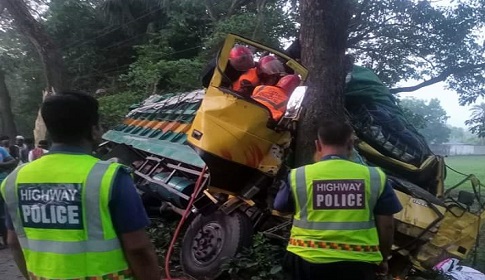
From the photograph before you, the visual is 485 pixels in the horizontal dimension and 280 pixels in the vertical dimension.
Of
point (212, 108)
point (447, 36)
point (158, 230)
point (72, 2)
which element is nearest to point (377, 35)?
point (447, 36)

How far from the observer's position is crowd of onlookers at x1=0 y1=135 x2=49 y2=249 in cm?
723

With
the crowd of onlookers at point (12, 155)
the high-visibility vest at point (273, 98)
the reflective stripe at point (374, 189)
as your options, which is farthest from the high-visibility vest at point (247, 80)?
the reflective stripe at point (374, 189)

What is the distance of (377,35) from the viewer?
42.0 ft

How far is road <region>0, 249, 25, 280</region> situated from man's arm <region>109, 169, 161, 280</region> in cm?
423

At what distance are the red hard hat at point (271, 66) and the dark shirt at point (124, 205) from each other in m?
3.43

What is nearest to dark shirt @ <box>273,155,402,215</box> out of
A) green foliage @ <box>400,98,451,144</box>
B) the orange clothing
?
the orange clothing

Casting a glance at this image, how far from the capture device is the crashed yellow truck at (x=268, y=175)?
4602mm

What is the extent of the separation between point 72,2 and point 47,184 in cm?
1782

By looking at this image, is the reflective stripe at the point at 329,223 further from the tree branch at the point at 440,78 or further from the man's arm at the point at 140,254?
the tree branch at the point at 440,78

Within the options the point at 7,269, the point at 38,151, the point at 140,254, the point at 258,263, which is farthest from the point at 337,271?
the point at 38,151

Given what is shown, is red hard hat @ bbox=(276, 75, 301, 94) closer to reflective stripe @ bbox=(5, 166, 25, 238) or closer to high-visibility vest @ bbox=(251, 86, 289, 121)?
high-visibility vest @ bbox=(251, 86, 289, 121)

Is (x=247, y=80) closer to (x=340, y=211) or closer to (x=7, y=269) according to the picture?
(x=340, y=211)

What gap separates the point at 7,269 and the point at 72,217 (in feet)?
15.3

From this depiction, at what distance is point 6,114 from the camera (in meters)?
20.7
